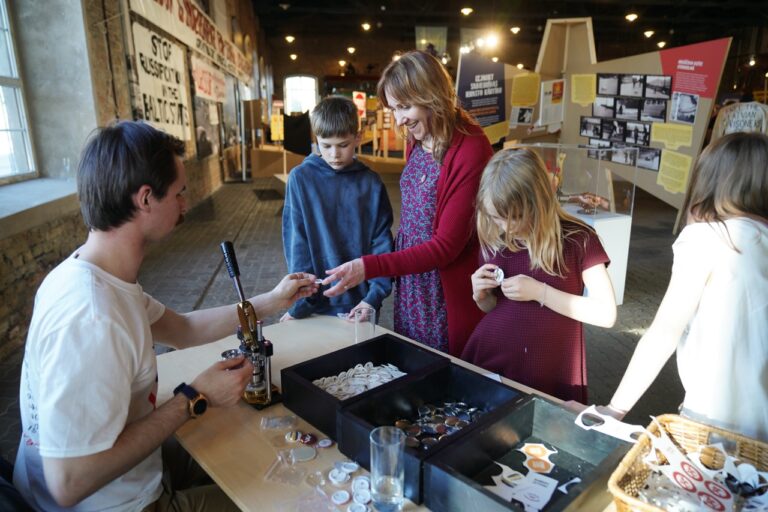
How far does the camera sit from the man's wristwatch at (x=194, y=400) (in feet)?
4.06

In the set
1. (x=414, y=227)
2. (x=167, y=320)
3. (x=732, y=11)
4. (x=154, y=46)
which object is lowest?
(x=167, y=320)

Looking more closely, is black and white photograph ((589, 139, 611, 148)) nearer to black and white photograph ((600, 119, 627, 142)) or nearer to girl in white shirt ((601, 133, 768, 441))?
black and white photograph ((600, 119, 627, 142))

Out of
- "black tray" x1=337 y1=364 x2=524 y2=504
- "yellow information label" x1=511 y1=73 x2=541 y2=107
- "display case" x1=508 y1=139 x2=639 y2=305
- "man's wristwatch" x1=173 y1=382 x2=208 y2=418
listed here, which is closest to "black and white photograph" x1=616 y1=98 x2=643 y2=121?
"yellow information label" x1=511 y1=73 x2=541 y2=107

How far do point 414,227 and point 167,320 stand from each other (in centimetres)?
→ 99

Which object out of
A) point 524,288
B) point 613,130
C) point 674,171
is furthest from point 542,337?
point 613,130

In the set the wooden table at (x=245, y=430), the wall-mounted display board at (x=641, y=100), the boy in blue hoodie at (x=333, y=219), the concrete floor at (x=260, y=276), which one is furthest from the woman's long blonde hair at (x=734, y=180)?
the wall-mounted display board at (x=641, y=100)

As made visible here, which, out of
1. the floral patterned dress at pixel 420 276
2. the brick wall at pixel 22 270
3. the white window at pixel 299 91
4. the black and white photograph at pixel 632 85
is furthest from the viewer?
the white window at pixel 299 91

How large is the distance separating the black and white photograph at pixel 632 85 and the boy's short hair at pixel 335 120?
473cm

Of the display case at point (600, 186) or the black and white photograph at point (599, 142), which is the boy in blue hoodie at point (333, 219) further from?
the black and white photograph at point (599, 142)

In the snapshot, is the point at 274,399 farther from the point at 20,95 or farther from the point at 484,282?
the point at 20,95

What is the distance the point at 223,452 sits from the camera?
1257mm

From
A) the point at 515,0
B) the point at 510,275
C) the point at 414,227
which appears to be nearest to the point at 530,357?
the point at 510,275

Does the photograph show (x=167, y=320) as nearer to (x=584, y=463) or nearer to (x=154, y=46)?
(x=584, y=463)

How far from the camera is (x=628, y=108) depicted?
19.0 feet
